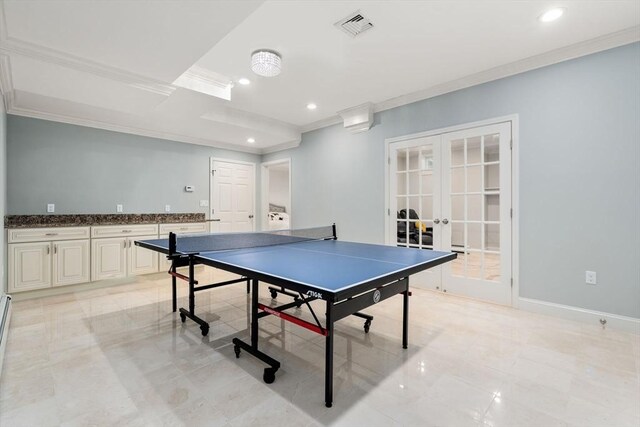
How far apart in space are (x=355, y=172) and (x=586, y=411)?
368 centimetres

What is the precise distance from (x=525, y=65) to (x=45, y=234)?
5918 millimetres

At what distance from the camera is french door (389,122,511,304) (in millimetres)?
3354

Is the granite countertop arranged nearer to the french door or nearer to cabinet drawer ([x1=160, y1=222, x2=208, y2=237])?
cabinet drawer ([x1=160, y1=222, x2=208, y2=237])

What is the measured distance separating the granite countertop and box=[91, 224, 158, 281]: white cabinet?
0.11m

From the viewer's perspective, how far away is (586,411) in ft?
5.34

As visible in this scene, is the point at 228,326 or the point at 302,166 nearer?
the point at 228,326

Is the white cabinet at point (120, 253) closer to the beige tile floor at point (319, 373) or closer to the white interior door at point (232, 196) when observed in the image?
the beige tile floor at point (319, 373)

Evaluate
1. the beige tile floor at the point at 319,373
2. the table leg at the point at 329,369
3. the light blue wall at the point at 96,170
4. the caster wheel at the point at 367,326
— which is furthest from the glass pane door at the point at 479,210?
the light blue wall at the point at 96,170

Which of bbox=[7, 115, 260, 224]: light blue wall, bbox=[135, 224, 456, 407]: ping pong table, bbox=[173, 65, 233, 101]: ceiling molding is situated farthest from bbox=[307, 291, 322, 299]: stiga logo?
bbox=[7, 115, 260, 224]: light blue wall

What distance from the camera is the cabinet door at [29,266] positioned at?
349cm

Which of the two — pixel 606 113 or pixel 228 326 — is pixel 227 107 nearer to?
pixel 228 326

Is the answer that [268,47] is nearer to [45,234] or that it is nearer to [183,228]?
[183,228]

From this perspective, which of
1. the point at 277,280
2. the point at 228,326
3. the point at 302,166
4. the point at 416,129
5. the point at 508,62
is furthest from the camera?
the point at 302,166

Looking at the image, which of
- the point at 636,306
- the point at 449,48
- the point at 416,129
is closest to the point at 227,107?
the point at 416,129
